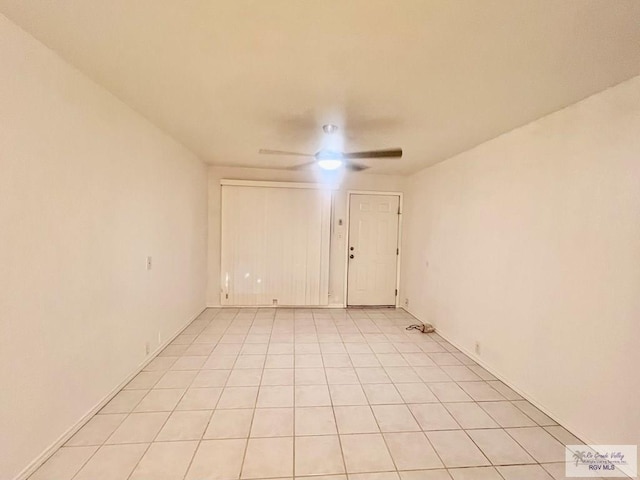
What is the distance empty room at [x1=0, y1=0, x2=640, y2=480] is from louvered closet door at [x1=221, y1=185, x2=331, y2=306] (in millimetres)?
1412

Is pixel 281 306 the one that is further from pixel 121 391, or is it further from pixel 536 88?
pixel 536 88

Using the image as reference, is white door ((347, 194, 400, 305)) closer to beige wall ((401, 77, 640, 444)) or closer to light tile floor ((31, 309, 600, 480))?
beige wall ((401, 77, 640, 444))

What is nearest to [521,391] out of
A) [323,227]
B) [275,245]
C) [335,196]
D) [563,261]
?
[563,261]

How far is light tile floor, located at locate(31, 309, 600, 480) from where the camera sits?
5.65 ft

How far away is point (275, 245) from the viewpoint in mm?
5031

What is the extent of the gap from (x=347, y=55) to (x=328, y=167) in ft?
4.53

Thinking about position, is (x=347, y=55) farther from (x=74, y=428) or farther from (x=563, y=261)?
(x=74, y=428)

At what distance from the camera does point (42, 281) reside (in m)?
1.67

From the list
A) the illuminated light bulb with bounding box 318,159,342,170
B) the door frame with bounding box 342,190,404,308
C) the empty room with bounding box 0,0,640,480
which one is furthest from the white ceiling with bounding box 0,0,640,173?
the door frame with bounding box 342,190,404,308

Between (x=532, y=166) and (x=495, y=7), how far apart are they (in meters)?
1.69

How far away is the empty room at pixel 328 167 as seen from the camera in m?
1.47

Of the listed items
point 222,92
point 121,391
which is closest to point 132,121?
point 222,92

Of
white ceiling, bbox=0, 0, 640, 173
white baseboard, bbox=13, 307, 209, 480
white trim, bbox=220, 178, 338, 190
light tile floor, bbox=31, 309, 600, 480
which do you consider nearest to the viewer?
white ceiling, bbox=0, 0, 640, 173

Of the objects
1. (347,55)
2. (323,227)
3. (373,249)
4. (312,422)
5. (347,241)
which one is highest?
(347,55)
